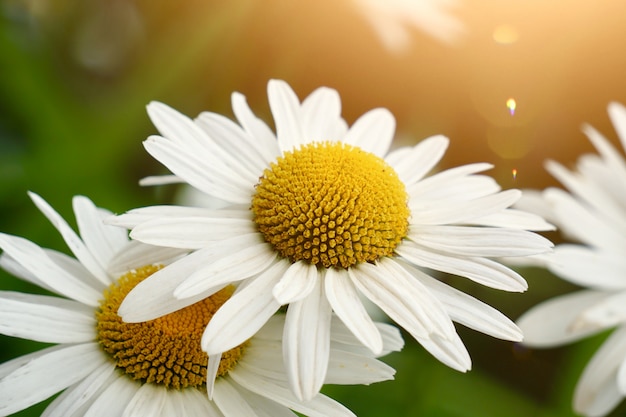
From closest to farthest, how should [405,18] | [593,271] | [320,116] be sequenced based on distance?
1. [320,116]
2. [593,271]
3. [405,18]

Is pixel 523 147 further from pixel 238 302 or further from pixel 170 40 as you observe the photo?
pixel 238 302

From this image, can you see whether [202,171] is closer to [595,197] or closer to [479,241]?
[479,241]

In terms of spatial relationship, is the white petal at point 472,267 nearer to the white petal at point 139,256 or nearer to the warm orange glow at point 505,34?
the white petal at point 139,256

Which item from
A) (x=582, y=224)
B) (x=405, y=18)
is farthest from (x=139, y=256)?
(x=405, y=18)

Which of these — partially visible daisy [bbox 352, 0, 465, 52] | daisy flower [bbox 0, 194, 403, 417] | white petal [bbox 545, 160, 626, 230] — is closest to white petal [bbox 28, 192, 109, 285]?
daisy flower [bbox 0, 194, 403, 417]

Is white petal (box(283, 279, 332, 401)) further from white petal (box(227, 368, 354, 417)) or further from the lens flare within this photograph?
the lens flare

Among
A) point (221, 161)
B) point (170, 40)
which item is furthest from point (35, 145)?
point (221, 161)
